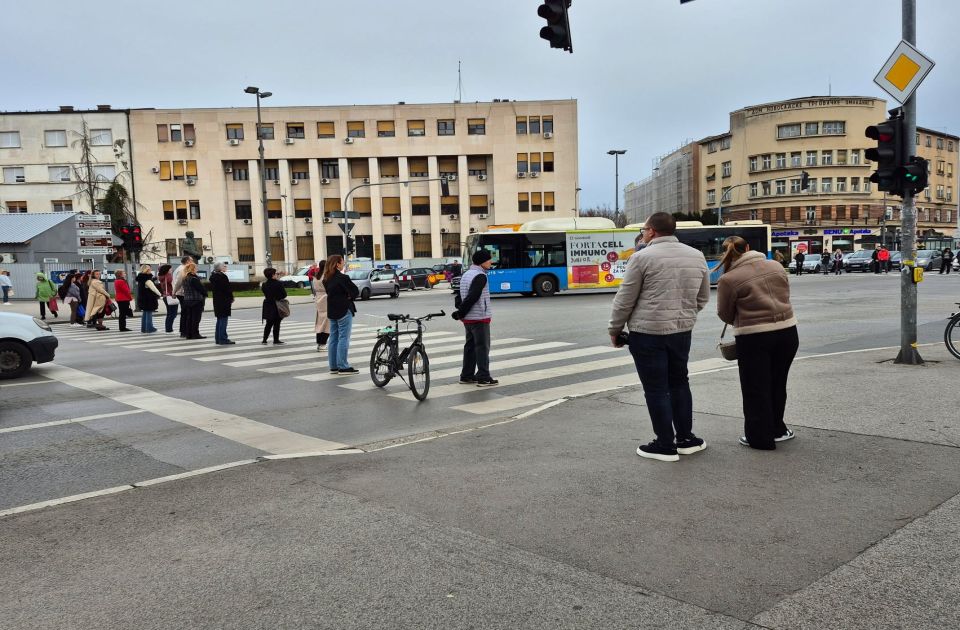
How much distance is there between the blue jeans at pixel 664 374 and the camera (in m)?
5.26

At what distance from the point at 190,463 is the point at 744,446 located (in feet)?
14.8

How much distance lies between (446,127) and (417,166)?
4468 millimetres

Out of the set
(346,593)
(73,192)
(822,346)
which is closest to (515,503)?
(346,593)

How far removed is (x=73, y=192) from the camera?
65062 millimetres

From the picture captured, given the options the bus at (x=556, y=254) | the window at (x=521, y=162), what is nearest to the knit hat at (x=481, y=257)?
the bus at (x=556, y=254)

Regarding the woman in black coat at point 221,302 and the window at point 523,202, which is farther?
the window at point 523,202

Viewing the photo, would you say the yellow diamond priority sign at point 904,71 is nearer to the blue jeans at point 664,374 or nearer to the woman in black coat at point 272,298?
the blue jeans at point 664,374

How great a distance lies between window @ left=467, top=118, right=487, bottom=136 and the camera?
2596 inches

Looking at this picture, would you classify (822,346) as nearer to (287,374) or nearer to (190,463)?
(287,374)

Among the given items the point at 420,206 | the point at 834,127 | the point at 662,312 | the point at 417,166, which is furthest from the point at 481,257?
the point at 834,127

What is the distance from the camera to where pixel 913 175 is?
9.05 metres

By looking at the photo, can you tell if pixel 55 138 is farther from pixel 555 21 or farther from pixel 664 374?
pixel 664 374

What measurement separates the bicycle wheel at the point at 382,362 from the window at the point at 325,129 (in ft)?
197

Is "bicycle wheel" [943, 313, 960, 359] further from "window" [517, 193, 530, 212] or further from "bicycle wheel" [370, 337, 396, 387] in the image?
"window" [517, 193, 530, 212]
